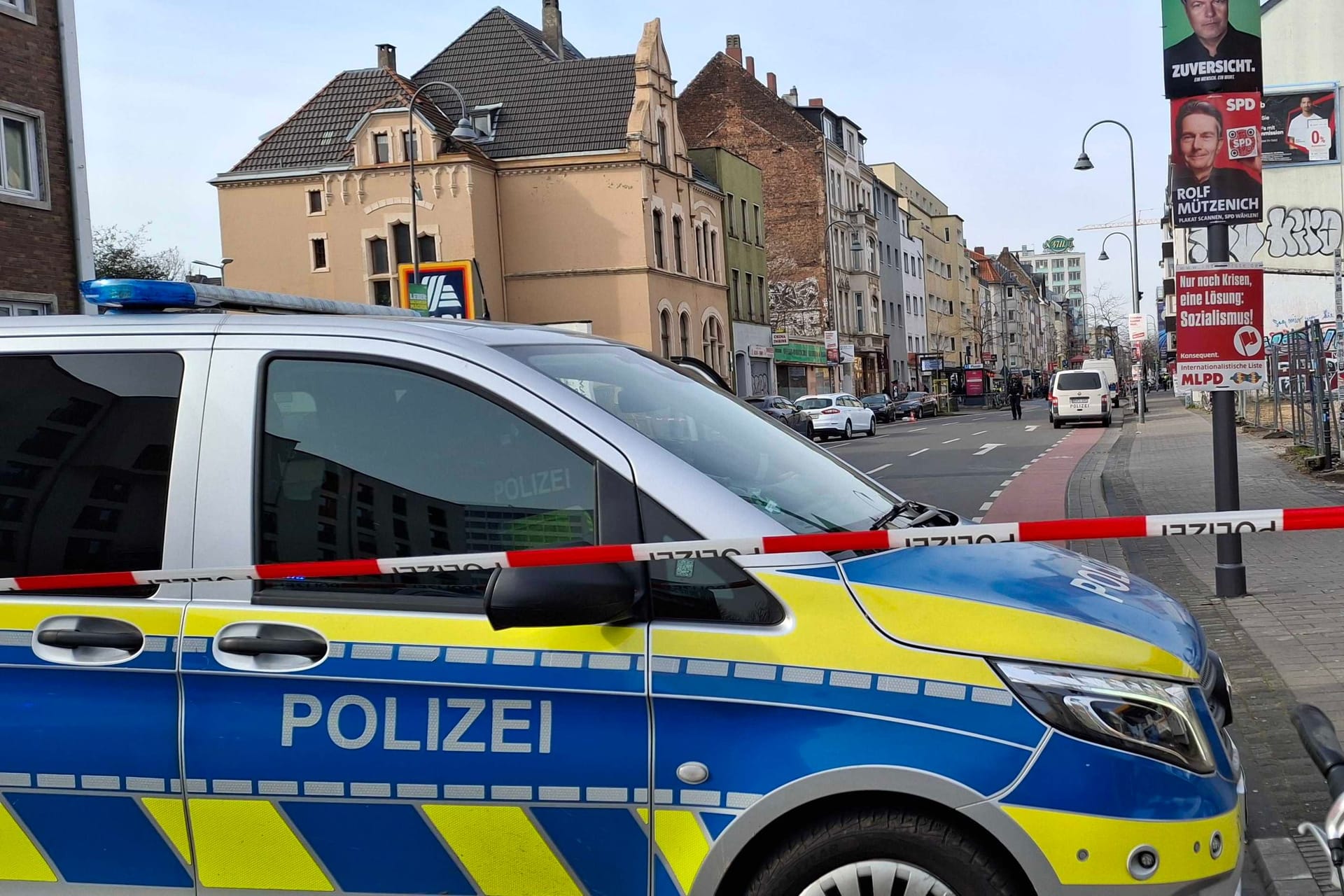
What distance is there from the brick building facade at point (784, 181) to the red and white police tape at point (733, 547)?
2519 inches

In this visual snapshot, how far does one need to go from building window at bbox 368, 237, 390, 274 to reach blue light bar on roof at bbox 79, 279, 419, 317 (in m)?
42.7

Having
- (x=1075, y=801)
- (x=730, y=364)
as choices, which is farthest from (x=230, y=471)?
(x=730, y=364)

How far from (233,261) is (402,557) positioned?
1854 inches

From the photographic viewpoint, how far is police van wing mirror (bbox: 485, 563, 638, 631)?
2707mm

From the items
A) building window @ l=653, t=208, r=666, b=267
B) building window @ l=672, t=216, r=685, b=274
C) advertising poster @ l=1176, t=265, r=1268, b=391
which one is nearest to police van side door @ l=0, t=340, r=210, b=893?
advertising poster @ l=1176, t=265, r=1268, b=391

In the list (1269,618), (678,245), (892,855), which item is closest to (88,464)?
(892,855)

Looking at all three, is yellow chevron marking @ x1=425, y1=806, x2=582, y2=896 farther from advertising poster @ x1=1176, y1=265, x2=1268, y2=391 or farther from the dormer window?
the dormer window

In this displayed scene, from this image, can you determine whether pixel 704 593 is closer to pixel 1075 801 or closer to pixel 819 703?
pixel 819 703

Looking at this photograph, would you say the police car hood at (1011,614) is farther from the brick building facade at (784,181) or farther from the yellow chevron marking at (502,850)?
the brick building facade at (784,181)

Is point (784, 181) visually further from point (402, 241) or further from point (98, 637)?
point (98, 637)

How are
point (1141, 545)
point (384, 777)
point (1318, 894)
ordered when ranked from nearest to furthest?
point (384, 777)
point (1318, 894)
point (1141, 545)

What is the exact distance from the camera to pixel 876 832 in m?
2.71

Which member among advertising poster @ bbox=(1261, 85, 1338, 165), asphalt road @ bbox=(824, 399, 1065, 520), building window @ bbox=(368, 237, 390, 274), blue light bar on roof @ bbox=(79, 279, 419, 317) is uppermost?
advertising poster @ bbox=(1261, 85, 1338, 165)

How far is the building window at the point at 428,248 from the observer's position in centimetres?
4469
